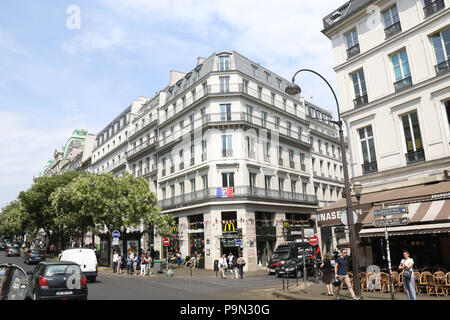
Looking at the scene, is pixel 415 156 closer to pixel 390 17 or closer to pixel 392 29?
pixel 392 29

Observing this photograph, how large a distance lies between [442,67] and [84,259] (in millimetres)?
20899

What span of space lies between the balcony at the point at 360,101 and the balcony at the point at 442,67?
3.77 metres

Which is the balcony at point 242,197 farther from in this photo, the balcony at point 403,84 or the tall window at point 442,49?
the tall window at point 442,49

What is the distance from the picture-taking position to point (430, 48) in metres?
16.2

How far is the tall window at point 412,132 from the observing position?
1630cm

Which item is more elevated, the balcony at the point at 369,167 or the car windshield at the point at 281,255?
the balcony at the point at 369,167

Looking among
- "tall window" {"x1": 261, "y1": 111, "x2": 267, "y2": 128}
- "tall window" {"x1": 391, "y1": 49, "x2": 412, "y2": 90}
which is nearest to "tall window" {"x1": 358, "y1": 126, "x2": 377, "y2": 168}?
"tall window" {"x1": 391, "y1": 49, "x2": 412, "y2": 90}

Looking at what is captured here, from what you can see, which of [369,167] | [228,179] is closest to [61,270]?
[369,167]

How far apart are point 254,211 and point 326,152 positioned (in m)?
19.7

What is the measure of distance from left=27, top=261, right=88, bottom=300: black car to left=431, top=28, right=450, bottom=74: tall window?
1789 centimetres

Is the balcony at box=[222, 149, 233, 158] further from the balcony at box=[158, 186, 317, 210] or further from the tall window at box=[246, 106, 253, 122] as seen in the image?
the tall window at box=[246, 106, 253, 122]

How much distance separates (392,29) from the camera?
59.0 feet

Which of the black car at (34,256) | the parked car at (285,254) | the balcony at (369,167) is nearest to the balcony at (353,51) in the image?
the balcony at (369,167)
